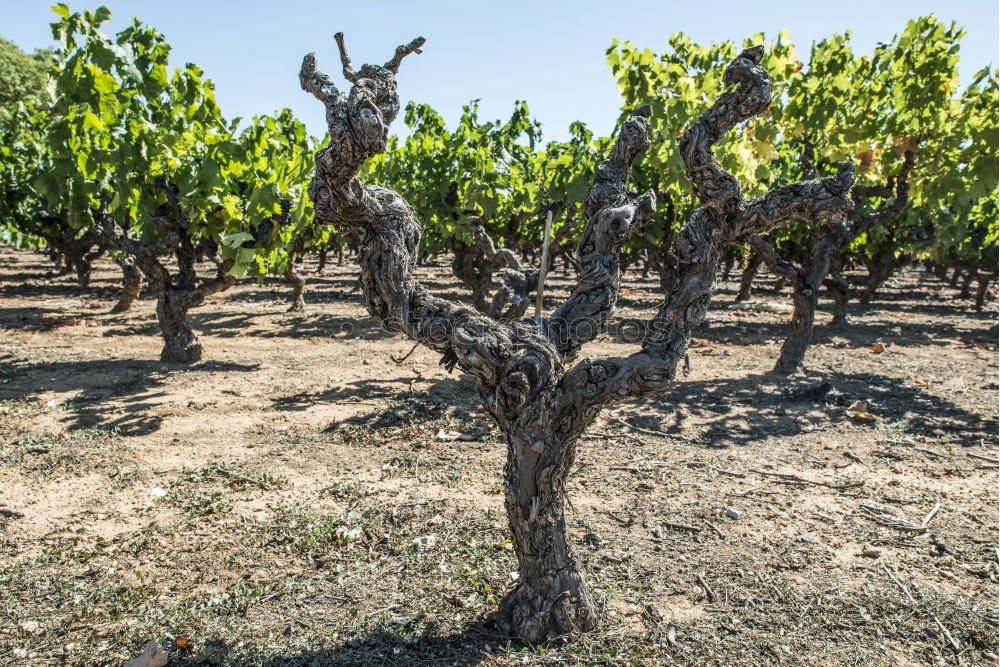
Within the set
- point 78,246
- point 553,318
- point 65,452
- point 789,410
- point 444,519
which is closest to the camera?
point 553,318

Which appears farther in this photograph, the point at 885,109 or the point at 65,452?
the point at 885,109

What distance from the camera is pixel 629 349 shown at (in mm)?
14086

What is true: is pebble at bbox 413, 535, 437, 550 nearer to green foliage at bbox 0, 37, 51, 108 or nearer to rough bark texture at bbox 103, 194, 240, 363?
rough bark texture at bbox 103, 194, 240, 363

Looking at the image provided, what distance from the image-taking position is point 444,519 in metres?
5.43

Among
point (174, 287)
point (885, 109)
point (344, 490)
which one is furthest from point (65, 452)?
point (885, 109)

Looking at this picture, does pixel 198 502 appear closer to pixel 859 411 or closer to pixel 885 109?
pixel 859 411

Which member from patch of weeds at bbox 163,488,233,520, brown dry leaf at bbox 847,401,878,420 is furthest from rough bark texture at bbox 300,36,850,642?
brown dry leaf at bbox 847,401,878,420

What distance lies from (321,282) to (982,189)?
73.9 feet

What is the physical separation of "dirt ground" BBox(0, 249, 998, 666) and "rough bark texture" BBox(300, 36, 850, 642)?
2.01 feet

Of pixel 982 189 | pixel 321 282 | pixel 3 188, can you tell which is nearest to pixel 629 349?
pixel 982 189

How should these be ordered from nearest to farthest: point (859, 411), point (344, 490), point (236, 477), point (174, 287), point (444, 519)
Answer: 1. point (444, 519)
2. point (344, 490)
3. point (236, 477)
4. point (859, 411)
5. point (174, 287)

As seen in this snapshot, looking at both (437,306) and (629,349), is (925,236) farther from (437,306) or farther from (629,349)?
(437,306)

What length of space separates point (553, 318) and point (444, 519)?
2462 millimetres

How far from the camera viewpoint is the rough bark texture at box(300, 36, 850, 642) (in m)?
3.38
